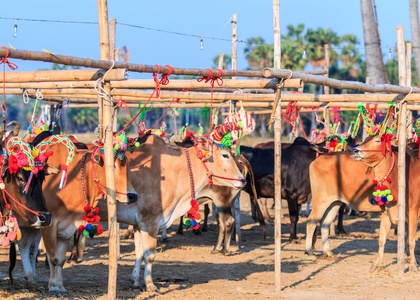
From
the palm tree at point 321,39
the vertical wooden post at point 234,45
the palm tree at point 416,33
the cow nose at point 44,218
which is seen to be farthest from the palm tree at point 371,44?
the palm tree at point 321,39

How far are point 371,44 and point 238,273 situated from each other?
37.0 feet

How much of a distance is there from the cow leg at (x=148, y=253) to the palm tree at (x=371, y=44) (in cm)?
1216

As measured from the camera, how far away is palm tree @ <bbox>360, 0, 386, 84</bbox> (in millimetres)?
18266

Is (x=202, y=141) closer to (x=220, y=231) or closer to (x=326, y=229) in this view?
(x=220, y=231)

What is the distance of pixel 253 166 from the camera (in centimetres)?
1313

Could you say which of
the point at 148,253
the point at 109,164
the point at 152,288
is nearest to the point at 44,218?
the point at 109,164

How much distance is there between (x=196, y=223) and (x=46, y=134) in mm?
3110

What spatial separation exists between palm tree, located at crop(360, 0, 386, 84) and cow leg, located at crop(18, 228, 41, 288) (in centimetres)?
1302

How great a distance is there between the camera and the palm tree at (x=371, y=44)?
1827 centimetres

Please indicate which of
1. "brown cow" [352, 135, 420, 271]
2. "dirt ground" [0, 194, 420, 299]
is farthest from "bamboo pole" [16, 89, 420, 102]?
"dirt ground" [0, 194, 420, 299]

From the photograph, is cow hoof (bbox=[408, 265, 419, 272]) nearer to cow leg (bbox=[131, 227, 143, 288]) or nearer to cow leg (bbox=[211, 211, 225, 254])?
cow leg (bbox=[211, 211, 225, 254])

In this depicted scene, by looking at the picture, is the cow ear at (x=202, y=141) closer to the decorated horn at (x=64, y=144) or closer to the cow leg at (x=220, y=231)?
the decorated horn at (x=64, y=144)

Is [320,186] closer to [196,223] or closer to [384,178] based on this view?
[384,178]

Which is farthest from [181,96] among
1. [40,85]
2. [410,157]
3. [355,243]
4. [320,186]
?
[355,243]
